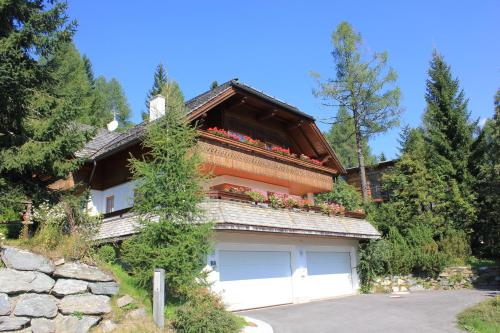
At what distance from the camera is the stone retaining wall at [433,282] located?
22.1 metres

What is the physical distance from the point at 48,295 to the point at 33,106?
5.43m

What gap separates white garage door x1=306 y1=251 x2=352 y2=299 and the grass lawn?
298 inches

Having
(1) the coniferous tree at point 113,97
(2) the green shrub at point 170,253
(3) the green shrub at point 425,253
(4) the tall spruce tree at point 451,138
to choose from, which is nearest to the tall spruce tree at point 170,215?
(2) the green shrub at point 170,253

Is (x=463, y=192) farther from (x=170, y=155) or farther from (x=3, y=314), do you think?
(x=3, y=314)

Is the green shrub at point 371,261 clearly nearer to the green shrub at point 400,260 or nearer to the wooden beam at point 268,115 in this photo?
the green shrub at point 400,260

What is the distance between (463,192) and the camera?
1019 inches

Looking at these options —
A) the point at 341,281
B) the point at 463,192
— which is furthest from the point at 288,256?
the point at 463,192

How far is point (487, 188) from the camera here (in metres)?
24.9

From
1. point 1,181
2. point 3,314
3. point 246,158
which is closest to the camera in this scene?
point 3,314

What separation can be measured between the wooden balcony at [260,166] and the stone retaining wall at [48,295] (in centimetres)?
579

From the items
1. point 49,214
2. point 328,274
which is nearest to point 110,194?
point 49,214

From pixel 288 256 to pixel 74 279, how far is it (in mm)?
10167

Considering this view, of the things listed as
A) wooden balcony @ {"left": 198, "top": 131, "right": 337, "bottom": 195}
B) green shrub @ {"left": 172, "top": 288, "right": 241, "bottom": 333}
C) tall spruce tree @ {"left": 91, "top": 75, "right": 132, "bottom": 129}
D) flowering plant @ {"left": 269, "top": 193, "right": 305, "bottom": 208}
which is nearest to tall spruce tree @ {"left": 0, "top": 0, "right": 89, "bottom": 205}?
wooden balcony @ {"left": 198, "top": 131, "right": 337, "bottom": 195}

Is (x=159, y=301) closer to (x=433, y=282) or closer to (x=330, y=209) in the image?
(x=330, y=209)
